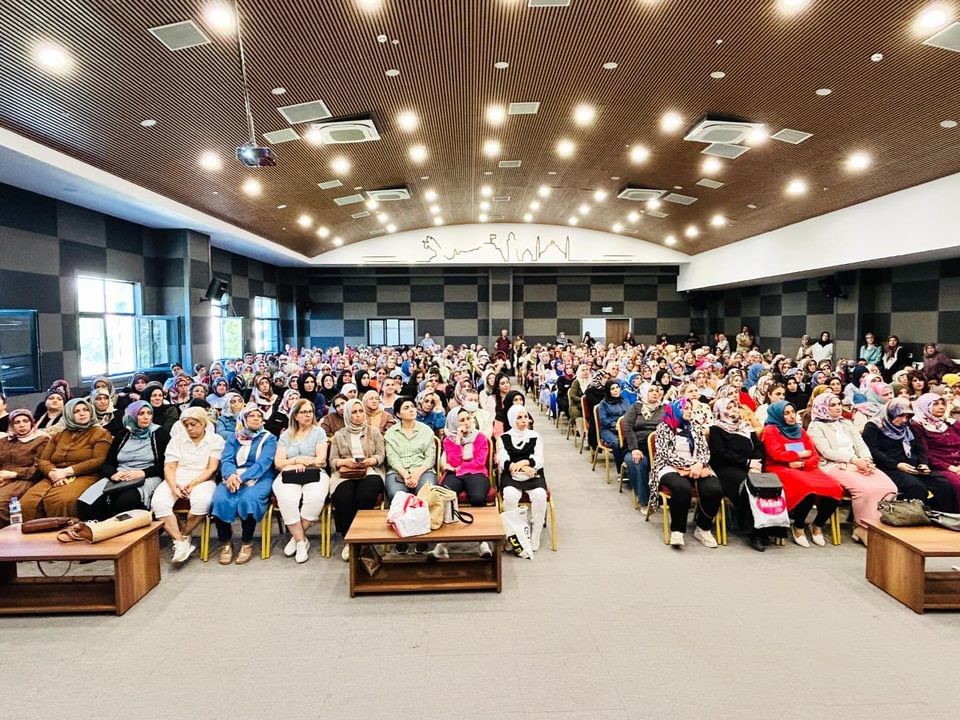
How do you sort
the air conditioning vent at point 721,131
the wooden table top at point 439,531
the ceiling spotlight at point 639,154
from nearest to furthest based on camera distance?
1. the wooden table top at point 439,531
2. the air conditioning vent at point 721,131
3. the ceiling spotlight at point 639,154

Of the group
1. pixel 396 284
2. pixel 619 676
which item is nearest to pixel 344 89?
pixel 619 676

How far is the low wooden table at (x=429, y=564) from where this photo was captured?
3.78m

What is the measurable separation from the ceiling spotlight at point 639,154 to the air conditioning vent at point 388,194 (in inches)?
217

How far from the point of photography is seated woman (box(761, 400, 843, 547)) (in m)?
4.69

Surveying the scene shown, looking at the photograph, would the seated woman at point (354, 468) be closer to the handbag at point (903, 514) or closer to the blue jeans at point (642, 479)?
the blue jeans at point (642, 479)

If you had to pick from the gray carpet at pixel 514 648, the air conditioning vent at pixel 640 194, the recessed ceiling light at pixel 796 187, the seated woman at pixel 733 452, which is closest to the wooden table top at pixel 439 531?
the gray carpet at pixel 514 648

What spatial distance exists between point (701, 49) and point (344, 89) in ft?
14.7

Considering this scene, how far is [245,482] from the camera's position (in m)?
4.62

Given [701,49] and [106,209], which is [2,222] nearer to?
[106,209]

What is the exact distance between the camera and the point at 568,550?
4.67m

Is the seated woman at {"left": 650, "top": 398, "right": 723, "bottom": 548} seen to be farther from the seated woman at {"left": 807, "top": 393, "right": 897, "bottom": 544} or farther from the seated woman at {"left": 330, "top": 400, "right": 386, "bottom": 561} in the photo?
the seated woman at {"left": 330, "top": 400, "right": 386, "bottom": 561}

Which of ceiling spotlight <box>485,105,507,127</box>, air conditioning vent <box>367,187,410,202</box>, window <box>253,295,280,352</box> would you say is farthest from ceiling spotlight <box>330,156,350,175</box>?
window <box>253,295,280,352</box>

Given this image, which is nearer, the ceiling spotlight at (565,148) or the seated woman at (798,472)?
the seated woman at (798,472)

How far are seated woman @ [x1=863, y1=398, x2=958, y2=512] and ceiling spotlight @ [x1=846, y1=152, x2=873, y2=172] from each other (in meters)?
5.90
